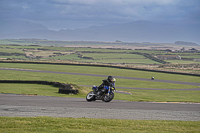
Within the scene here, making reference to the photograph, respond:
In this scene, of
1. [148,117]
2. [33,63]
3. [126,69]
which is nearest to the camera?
[148,117]

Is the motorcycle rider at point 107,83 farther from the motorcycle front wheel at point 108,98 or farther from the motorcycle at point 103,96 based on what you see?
the motorcycle front wheel at point 108,98

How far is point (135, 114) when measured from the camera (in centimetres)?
1703

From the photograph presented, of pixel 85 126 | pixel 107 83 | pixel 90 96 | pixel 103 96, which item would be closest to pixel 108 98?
pixel 103 96

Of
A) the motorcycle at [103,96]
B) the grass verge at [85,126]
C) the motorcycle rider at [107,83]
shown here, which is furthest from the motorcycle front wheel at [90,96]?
the grass verge at [85,126]

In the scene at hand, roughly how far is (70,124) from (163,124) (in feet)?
14.5

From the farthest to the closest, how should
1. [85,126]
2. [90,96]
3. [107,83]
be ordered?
[90,96] < [107,83] < [85,126]

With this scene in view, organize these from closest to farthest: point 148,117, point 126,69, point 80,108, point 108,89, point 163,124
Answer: point 163,124, point 148,117, point 80,108, point 108,89, point 126,69

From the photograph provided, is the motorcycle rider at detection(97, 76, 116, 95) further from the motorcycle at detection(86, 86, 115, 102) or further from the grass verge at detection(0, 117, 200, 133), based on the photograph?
the grass verge at detection(0, 117, 200, 133)

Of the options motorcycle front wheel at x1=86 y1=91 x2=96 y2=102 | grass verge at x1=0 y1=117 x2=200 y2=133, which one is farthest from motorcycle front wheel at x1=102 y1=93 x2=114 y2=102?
grass verge at x1=0 y1=117 x2=200 y2=133

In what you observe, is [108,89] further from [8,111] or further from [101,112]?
[8,111]

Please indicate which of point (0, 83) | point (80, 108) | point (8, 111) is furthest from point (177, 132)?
point (0, 83)

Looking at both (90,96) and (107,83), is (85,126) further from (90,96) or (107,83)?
(90,96)

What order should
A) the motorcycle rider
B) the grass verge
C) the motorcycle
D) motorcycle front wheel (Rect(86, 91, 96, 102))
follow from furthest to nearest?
motorcycle front wheel (Rect(86, 91, 96, 102)) < the motorcycle < the motorcycle rider < the grass verge

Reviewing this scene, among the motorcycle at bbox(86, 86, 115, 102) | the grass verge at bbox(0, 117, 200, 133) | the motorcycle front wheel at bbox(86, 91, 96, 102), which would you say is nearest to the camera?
the grass verge at bbox(0, 117, 200, 133)
